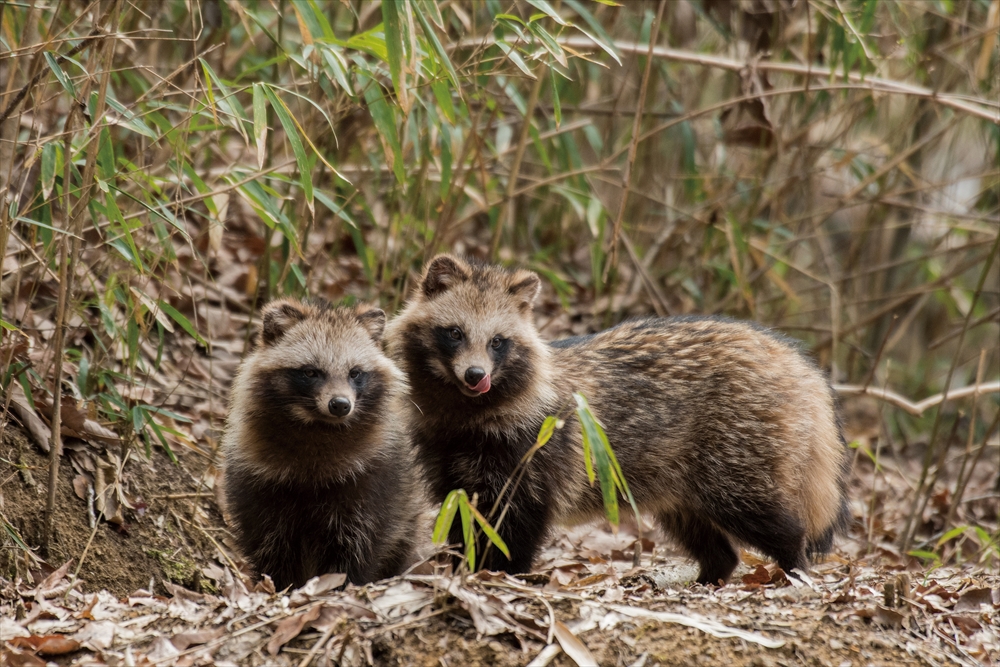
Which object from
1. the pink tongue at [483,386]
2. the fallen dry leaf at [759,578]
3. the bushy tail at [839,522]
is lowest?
the fallen dry leaf at [759,578]

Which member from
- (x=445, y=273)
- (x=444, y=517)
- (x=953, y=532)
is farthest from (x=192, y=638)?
(x=953, y=532)

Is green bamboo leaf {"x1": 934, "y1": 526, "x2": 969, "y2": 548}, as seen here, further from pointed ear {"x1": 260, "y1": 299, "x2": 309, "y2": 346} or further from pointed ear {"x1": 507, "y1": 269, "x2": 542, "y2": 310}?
pointed ear {"x1": 260, "y1": 299, "x2": 309, "y2": 346}

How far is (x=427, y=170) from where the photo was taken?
19.6ft

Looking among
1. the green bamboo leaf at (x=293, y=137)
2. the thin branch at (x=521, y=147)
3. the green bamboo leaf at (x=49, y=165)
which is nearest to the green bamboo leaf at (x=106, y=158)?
the green bamboo leaf at (x=49, y=165)

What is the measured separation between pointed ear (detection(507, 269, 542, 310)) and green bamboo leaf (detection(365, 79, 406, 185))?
2.38 feet

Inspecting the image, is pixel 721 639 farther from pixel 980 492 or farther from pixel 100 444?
pixel 980 492

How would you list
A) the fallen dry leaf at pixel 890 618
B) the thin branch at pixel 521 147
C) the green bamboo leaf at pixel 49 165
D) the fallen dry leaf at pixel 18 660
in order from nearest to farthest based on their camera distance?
the fallen dry leaf at pixel 18 660 → the fallen dry leaf at pixel 890 618 → the green bamboo leaf at pixel 49 165 → the thin branch at pixel 521 147

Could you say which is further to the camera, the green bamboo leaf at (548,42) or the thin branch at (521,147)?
the thin branch at (521,147)

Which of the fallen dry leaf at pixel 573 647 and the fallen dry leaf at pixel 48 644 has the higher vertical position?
the fallen dry leaf at pixel 573 647

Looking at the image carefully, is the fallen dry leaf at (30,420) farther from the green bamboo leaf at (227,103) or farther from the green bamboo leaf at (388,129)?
the green bamboo leaf at (388,129)

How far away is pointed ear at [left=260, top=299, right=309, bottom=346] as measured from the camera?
4.47 meters

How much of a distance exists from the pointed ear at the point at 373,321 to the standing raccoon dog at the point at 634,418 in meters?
0.22

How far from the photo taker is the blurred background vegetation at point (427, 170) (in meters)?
4.46

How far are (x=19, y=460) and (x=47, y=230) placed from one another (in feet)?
3.46
